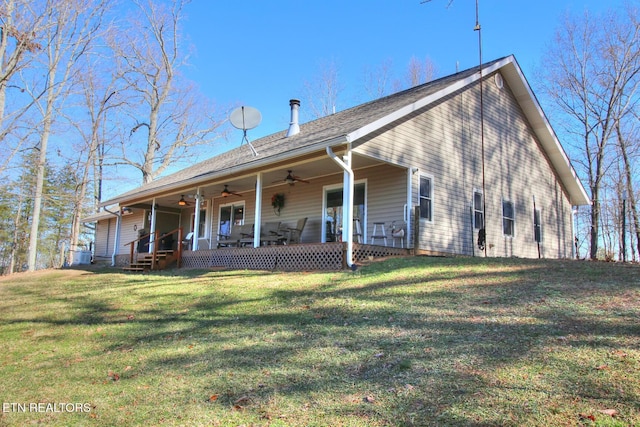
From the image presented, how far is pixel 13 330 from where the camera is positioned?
23.7 feet

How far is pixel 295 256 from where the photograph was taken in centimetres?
1072

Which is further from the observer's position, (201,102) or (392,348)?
(201,102)

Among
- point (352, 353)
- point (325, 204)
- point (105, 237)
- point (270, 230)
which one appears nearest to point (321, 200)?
point (325, 204)

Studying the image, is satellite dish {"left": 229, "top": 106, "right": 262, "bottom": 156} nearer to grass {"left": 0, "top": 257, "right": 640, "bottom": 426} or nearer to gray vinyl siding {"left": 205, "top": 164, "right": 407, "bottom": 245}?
gray vinyl siding {"left": 205, "top": 164, "right": 407, "bottom": 245}

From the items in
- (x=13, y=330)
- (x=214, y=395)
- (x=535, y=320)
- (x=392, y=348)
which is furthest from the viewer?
(x=13, y=330)

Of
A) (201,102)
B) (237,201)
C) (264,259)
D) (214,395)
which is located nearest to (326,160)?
(264,259)

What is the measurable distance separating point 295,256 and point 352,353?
6163mm

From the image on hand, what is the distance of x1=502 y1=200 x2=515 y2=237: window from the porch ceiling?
197 inches

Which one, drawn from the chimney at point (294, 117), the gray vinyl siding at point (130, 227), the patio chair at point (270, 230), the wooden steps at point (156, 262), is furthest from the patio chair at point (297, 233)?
the gray vinyl siding at point (130, 227)

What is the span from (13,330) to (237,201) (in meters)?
10.3

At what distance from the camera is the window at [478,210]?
13555 millimetres

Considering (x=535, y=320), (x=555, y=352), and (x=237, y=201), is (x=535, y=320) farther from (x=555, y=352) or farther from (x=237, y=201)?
(x=237, y=201)

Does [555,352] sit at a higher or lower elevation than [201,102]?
lower

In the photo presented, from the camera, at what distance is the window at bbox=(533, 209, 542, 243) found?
1568 cm
